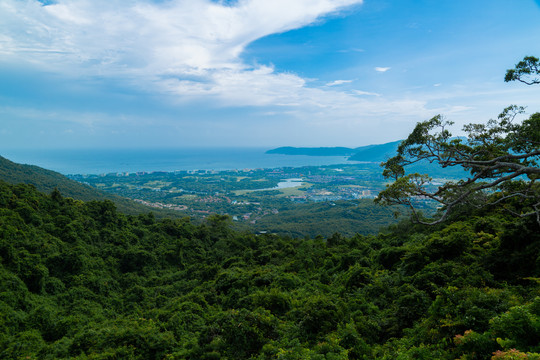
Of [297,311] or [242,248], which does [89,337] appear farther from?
[242,248]

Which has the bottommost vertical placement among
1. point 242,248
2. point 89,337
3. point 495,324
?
point 242,248

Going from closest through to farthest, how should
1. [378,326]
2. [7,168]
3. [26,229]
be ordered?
[378,326] < [26,229] < [7,168]

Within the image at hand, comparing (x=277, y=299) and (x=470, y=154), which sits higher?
(x=470, y=154)

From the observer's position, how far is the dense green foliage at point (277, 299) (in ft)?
16.5

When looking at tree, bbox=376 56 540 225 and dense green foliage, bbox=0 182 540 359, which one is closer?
dense green foliage, bbox=0 182 540 359

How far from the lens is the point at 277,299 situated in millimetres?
9742

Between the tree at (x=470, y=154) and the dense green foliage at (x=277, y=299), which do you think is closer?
the dense green foliage at (x=277, y=299)

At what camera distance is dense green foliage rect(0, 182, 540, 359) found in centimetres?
502

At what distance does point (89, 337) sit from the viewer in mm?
8016

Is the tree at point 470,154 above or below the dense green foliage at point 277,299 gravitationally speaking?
above

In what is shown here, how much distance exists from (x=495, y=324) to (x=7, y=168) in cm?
6326

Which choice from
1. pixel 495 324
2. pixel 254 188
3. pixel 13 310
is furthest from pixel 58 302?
pixel 254 188

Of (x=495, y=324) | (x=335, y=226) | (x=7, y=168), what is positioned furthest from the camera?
(x=335, y=226)

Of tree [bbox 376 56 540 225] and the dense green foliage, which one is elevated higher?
tree [bbox 376 56 540 225]
